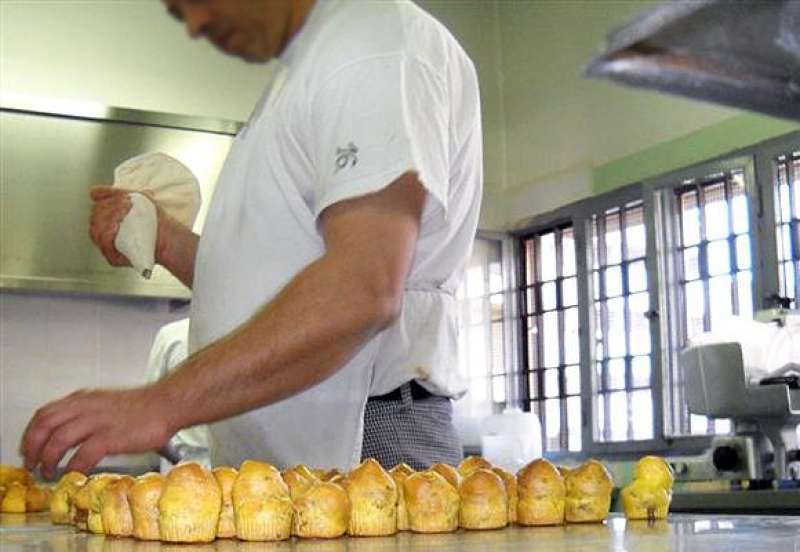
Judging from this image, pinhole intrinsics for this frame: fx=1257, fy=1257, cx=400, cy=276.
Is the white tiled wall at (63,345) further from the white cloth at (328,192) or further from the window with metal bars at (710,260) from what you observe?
the white cloth at (328,192)

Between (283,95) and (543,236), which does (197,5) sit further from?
(543,236)

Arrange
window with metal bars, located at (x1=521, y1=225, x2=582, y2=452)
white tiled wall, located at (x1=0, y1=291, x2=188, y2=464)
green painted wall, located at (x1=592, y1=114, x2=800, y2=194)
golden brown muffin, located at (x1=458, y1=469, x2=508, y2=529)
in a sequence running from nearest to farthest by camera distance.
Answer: golden brown muffin, located at (x1=458, y1=469, x2=508, y2=529)
green painted wall, located at (x1=592, y1=114, x2=800, y2=194)
white tiled wall, located at (x1=0, y1=291, x2=188, y2=464)
window with metal bars, located at (x1=521, y1=225, x2=582, y2=452)

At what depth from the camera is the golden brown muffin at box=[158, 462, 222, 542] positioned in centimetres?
104

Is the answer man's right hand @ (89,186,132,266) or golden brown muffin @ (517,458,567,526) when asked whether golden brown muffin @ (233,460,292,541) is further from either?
man's right hand @ (89,186,132,266)

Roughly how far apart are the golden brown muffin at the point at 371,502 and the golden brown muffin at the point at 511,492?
0.14m

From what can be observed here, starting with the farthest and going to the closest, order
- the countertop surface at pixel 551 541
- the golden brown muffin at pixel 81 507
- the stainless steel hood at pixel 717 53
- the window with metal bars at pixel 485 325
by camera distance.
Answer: the window with metal bars at pixel 485 325, the golden brown muffin at pixel 81 507, the countertop surface at pixel 551 541, the stainless steel hood at pixel 717 53

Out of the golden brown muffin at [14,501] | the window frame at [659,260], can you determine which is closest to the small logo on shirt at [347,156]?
the golden brown muffin at [14,501]

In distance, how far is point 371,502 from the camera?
3.55ft

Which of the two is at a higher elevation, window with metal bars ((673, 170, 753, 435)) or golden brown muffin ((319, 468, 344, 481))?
window with metal bars ((673, 170, 753, 435))

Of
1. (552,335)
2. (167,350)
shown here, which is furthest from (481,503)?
(552,335)

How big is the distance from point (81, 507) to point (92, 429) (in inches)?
9.0

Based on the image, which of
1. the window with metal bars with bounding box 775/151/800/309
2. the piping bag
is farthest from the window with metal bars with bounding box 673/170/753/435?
the piping bag

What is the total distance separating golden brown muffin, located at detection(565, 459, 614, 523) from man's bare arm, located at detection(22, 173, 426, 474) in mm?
237

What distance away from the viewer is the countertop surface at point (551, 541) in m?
0.92
